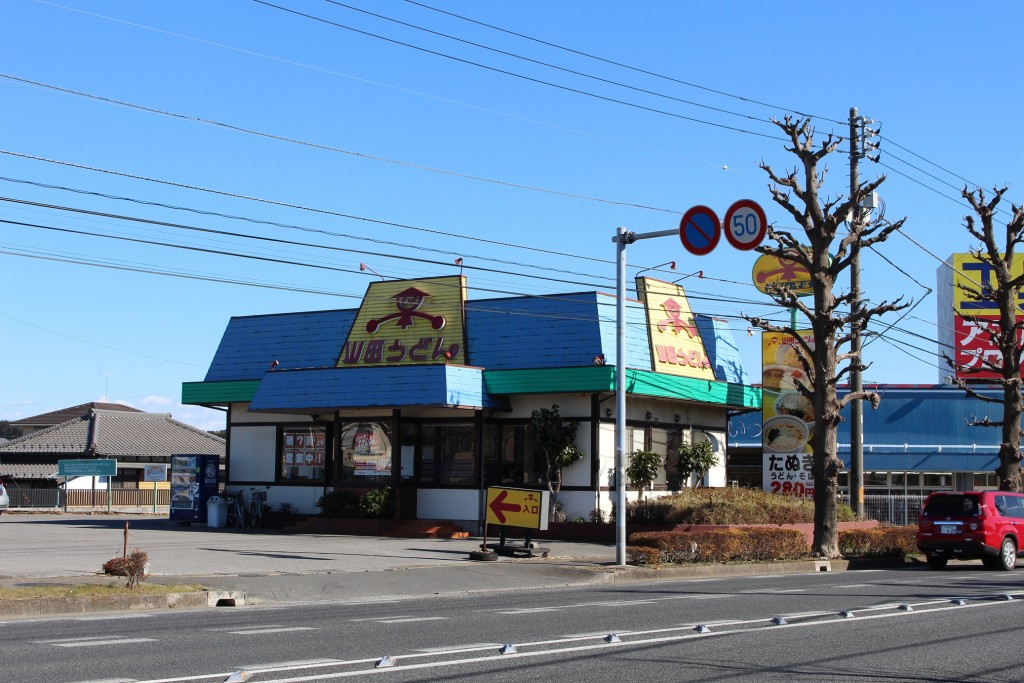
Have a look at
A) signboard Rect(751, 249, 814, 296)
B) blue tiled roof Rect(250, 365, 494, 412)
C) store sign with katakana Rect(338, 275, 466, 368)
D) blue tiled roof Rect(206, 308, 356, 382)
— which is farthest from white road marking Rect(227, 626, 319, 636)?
signboard Rect(751, 249, 814, 296)

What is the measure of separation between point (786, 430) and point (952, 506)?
8507 millimetres

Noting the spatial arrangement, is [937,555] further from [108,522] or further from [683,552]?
[108,522]

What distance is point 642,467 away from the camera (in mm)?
29734

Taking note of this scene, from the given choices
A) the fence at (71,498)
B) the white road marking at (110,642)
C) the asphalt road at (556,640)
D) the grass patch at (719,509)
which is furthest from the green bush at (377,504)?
the fence at (71,498)

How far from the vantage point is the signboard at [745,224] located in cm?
2130

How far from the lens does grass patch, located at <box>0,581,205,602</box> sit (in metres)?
14.5

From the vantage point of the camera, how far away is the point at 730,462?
50688mm

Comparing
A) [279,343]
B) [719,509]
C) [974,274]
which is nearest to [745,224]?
[719,509]

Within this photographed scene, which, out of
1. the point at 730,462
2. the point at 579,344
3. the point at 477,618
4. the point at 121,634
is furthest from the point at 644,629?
the point at 730,462

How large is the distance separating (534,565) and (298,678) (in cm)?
1309

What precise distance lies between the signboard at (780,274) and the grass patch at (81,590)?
21.5 m

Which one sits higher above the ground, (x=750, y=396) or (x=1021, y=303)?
(x=1021, y=303)

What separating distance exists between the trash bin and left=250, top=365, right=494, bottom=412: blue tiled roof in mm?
3166

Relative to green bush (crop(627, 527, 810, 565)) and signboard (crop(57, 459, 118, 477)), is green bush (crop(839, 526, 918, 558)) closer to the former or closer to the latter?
green bush (crop(627, 527, 810, 565))
